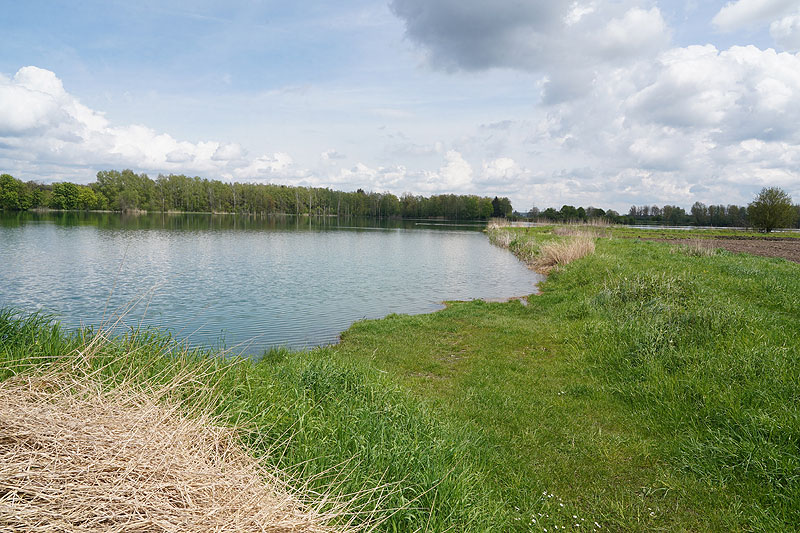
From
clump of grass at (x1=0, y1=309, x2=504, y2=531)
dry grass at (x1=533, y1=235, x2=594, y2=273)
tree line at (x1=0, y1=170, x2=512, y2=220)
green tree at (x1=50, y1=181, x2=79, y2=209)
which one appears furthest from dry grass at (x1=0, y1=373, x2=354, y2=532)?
green tree at (x1=50, y1=181, x2=79, y2=209)

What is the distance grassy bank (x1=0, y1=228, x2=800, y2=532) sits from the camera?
390 centimetres

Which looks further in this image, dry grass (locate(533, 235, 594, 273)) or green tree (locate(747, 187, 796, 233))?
green tree (locate(747, 187, 796, 233))

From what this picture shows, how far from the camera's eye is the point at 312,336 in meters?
11.8

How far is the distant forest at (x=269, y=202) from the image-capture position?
4072 inches

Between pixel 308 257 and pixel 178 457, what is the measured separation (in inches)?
1067

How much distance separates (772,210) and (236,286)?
211 feet

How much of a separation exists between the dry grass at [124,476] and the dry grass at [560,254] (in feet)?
71.6

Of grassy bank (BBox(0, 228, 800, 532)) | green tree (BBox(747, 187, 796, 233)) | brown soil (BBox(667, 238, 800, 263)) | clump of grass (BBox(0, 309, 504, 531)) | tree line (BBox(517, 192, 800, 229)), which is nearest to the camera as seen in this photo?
clump of grass (BBox(0, 309, 504, 531))

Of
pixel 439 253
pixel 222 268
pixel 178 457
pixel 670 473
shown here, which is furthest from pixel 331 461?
pixel 439 253

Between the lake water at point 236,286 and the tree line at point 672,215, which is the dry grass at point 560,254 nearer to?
the lake water at point 236,286

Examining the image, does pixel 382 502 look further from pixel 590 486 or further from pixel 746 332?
pixel 746 332

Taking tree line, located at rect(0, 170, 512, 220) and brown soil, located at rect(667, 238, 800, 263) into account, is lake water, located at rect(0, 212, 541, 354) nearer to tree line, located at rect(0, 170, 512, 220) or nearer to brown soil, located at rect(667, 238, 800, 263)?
brown soil, located at rect(667, 238, 800, 263)

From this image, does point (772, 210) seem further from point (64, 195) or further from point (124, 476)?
point (64, 195)

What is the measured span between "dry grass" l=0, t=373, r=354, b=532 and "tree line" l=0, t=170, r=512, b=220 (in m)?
120
